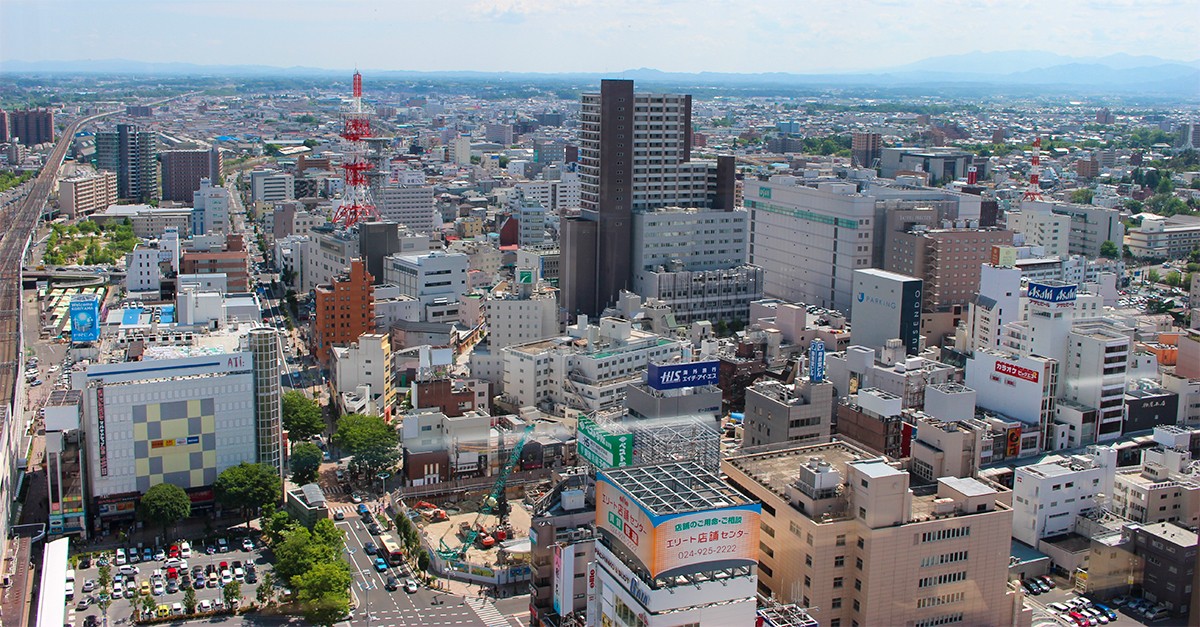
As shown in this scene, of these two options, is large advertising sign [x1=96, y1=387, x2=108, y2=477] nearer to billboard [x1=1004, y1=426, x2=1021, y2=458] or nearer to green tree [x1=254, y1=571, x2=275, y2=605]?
green tree [x1=254, y1=571, x2=275, y2=605]

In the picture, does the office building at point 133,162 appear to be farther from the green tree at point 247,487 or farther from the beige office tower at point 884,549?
the beige office tower at point 884,549

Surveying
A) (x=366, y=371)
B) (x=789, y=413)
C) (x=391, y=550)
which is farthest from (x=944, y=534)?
(x=366, y=371)

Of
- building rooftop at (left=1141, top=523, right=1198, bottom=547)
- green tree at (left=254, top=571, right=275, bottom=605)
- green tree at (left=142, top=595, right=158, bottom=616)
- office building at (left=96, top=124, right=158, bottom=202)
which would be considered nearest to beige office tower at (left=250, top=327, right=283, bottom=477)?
green tree at (left=254, top=571, right=275, bottom=605)

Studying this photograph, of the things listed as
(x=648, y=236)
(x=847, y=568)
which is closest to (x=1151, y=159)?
(x=648, y=236)

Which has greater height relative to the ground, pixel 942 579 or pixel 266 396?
pixel 266 396

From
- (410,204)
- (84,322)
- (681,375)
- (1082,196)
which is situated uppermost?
(1082,196)

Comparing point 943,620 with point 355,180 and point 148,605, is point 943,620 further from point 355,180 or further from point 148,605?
point 355,180

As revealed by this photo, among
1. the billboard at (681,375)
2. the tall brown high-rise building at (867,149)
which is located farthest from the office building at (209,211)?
the tall brown high-rise building at (867,149)
